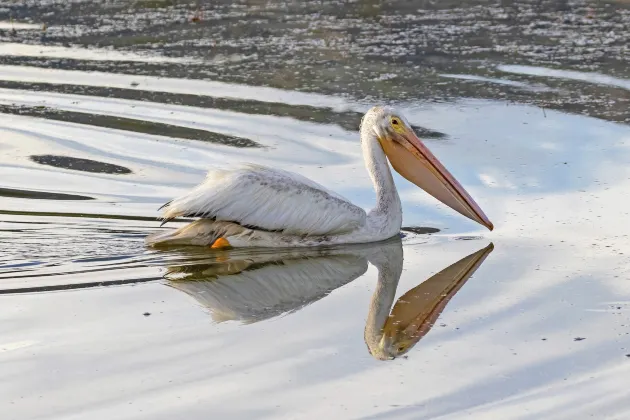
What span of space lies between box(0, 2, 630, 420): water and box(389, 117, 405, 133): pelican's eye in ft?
1.77

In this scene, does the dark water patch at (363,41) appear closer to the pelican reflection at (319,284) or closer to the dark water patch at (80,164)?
the dark water patch at (80,164)

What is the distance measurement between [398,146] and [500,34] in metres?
5.06

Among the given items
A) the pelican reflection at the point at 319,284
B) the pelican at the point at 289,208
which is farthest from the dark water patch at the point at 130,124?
the pelican reflection at the point at 319,284

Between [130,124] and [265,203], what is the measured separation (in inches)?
111

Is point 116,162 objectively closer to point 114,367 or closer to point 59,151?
point 59,151

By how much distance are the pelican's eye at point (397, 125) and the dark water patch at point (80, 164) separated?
5.95 ft

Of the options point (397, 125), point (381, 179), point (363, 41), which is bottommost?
point (363, 41)

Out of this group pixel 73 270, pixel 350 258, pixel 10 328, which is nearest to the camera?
pixel 10 328

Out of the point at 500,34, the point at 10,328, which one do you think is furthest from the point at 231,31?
the point at 10,328

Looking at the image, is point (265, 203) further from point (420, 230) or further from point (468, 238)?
point (468, 238)

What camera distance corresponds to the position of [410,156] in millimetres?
6672

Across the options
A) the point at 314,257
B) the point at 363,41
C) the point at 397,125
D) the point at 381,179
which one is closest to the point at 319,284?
the point at 314,257

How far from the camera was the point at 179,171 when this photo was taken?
24.7 feet

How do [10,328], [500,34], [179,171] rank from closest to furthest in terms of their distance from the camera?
1. [10,328]
2. [179,171]
3. [500,34]
